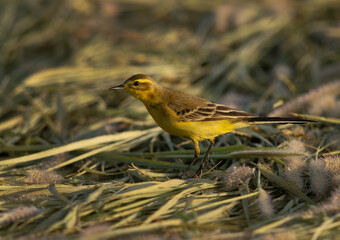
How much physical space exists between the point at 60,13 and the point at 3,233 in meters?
5.39

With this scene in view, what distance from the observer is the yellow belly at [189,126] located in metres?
3.76

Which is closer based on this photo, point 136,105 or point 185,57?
point 136,105

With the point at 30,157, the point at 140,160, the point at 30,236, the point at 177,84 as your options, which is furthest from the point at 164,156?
the point at 177,84

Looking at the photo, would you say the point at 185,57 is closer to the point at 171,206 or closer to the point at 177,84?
the point at 177,84

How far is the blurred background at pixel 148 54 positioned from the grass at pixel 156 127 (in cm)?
2

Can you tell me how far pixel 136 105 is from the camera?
18.1 feet

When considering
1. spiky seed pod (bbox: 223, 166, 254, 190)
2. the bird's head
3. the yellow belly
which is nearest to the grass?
spiky seed pod (bbox: 223, 166, 254, 190)

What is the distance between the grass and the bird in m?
0.22

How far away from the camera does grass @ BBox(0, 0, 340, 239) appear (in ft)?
9.59

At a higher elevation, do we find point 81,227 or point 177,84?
point 177,84

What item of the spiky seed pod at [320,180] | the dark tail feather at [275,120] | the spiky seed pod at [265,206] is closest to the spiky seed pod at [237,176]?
the spiky seed pod at [265,206]

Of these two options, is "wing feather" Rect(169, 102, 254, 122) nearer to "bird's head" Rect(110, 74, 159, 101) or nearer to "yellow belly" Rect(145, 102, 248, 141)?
Answer: "yellow belly" Rect(145, 102, 248, 141)

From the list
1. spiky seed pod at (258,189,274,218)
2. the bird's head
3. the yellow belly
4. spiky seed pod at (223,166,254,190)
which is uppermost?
the bird's head

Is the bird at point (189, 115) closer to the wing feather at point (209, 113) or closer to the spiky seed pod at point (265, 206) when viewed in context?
the wing feather at point (209, 113)
